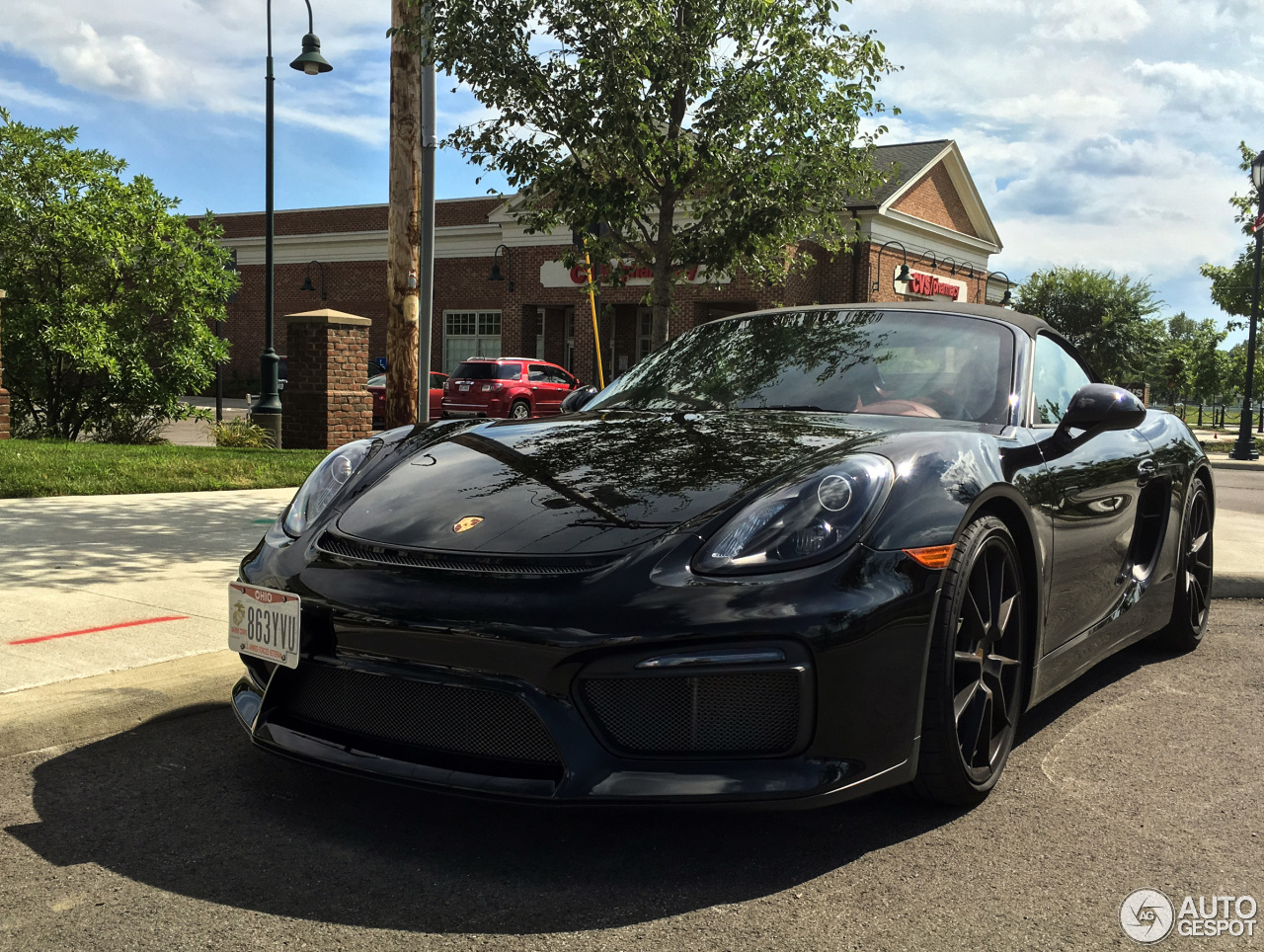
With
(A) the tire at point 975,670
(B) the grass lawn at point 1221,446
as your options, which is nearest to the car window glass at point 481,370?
(B) the grass lawn at point 1221,446

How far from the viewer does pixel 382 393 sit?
24.3 meters

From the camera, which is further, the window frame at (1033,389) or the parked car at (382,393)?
the parked car at (382,393)

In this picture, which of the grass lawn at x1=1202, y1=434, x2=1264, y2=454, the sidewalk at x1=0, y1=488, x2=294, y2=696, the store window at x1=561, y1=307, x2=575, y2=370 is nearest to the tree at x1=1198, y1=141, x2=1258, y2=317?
the grass lawn at x1=1202, y1=434, x2=1264, y2=454

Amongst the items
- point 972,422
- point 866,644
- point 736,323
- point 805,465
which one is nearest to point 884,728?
point 866,644

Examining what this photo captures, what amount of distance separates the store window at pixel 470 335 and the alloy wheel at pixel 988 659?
1426 inches

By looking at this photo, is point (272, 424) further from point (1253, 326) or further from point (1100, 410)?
point (1253, 326)

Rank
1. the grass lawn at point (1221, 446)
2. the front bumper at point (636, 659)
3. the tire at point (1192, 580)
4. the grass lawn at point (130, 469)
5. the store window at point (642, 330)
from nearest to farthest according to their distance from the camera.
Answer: the front bumper at point (636, 659)
the tire at point (1192, 580)
the grass lawn at point (130, 469)
the grass lawn at point (1221, 446)
the store window at point (642, 330)

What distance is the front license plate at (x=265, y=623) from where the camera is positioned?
114 inches

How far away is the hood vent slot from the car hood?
3 centimetres

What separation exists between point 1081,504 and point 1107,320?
47.1 metres

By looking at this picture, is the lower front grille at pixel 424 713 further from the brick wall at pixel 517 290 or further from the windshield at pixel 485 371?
the brick wall at pixel 517 290

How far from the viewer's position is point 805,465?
2969 mm

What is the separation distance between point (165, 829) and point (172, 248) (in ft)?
45.0

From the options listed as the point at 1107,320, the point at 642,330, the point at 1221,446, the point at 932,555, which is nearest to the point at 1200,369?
the point at 1107,320
